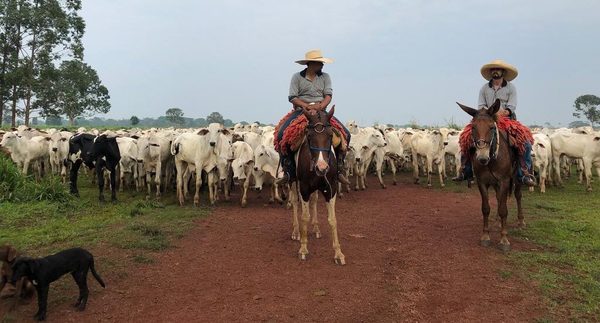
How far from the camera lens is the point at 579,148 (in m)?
16.1

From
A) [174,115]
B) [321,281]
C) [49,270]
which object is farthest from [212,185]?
[174,115]

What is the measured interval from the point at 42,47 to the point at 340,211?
103 feet

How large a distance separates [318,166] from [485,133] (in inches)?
122

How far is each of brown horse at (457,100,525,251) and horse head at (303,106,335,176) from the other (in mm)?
2646

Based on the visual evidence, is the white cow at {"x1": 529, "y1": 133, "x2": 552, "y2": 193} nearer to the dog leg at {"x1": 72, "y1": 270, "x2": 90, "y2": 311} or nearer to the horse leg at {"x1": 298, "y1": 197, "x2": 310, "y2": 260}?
the horse leg at {"x1": 298, "y1": 197, "x2": 310, "y2": 260}

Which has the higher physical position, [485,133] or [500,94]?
[500,94]

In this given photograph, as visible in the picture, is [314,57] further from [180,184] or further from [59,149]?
[59,149]

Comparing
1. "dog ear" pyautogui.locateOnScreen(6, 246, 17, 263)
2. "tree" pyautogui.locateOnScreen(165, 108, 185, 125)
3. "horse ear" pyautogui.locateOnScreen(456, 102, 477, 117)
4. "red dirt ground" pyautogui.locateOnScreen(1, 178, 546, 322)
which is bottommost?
"red dirt ground" pyautogui.locateOnScreen(1, 178, 546, 322)

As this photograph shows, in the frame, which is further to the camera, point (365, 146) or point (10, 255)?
point (365, 146)

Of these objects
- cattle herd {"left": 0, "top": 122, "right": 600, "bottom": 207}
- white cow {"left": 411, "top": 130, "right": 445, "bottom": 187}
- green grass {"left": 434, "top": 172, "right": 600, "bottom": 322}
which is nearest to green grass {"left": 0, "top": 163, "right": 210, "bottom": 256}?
cattle herd {"left": 0, "top": 122, "right": 600, "bottom": 207}

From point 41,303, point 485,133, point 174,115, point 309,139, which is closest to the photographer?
point 41,303

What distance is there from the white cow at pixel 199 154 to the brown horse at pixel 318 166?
5527mm

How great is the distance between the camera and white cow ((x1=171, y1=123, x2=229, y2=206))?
12.8 meters

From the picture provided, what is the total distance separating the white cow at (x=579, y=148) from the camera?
1574 cm
